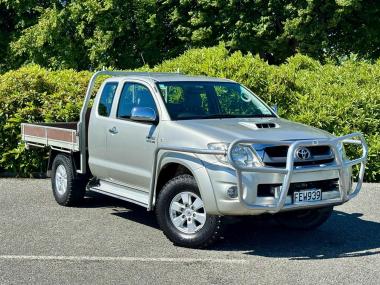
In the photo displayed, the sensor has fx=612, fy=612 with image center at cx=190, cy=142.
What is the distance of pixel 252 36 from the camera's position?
23000 mm

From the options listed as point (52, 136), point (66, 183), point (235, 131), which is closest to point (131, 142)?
point (235, 131)

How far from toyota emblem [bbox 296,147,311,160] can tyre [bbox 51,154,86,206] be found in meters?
3.57

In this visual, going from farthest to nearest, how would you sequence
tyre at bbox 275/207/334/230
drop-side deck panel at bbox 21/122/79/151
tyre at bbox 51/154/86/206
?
1. tyre at bbox 51/154/86/206
2. drop-side deck panel at bbox 21/122/79/151
3. tyre at bbox 275/207/334/230

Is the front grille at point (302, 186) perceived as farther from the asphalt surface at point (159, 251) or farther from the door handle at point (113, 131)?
the door handle at point (113, 131)

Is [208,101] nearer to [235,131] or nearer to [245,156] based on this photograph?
[235,131]

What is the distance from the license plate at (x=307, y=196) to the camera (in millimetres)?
6174

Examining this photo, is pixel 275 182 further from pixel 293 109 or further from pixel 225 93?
pixel 293 109

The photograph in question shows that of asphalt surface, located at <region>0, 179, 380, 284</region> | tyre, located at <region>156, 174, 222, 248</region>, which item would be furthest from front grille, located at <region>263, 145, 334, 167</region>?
asphalt surface, located at <region>0, 179, 380, 284</region>

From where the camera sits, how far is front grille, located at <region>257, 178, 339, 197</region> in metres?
6.08

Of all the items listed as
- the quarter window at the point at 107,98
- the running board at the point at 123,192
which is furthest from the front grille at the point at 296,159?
the quarter window at the point at 107,98

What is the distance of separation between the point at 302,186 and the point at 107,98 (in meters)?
3.05

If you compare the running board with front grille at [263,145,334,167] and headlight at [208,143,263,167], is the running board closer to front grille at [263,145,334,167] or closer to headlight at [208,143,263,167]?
headlight at [208,143,263,167]

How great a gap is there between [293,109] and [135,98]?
5.35 meters

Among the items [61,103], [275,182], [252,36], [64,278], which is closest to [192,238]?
[275,182]
